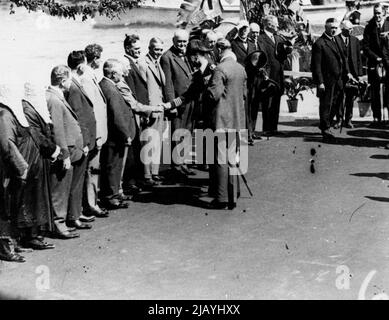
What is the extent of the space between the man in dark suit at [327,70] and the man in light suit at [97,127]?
219 inches

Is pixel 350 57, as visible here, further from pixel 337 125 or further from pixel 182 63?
pixel 182 63

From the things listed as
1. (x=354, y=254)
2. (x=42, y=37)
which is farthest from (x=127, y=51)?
(x=354, y=254)

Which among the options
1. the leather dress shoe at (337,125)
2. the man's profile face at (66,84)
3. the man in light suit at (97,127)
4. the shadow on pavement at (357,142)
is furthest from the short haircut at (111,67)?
the leather dress shoe at (337,125)

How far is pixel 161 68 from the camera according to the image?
439 inches

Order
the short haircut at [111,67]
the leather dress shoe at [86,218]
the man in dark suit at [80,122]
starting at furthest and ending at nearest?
the short haircut at [111,67] → the leather dress shoe at [86,218] → the man in dark suit at [80,122]

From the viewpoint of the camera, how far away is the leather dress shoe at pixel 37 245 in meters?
7.89

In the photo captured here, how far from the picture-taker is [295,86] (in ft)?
58.5

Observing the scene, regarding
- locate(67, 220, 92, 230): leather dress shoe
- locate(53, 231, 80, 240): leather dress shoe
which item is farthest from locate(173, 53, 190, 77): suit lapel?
locate(53, 231, 80, 240): leather dress shoe

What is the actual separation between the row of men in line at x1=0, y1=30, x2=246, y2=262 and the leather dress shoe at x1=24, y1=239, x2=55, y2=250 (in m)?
0.01

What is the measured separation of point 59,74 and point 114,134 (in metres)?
1.66

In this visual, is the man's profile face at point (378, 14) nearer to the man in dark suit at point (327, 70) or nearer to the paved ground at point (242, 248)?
the man in dark suit at point (327, 70)

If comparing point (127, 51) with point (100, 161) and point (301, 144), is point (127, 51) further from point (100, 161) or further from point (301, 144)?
point (301, 144)

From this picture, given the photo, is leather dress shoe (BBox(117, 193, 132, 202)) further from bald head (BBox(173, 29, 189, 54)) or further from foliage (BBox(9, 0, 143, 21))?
foliage (BBox(9, 0, 143, 21))

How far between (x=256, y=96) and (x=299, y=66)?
511 cm
